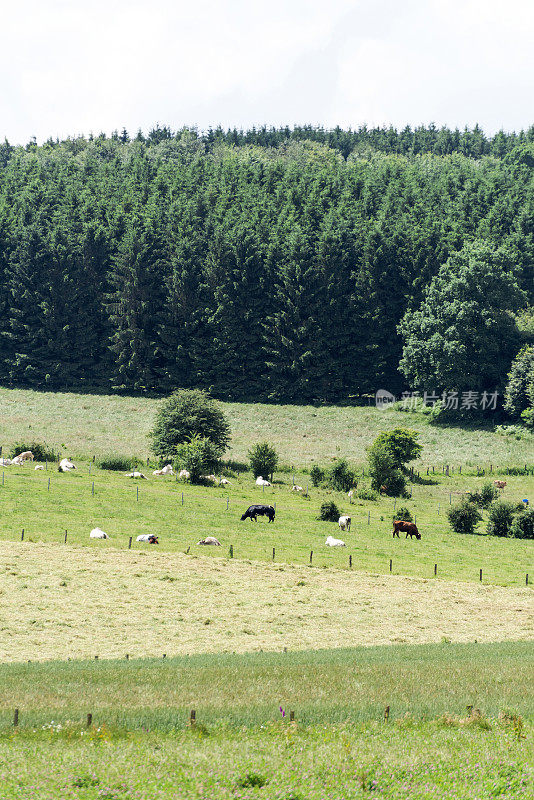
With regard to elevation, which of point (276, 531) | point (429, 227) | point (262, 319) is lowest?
point (276, 531)

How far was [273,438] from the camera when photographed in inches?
3984

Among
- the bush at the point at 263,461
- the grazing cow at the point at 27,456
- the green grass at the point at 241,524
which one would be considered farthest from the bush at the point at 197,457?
the grazing cow at the point at 27,456

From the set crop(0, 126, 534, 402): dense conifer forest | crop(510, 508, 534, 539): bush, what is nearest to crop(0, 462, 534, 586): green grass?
crop(510, 508, 534, 539): bush

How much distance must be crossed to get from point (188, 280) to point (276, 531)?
8005 centimetres

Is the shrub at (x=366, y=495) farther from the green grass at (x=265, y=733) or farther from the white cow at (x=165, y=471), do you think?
the green grass at (x=265, y=733)

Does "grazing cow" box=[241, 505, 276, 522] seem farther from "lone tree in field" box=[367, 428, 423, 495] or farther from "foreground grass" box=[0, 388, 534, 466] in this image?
"foreground grass" box=[0, 388, 534, 466]

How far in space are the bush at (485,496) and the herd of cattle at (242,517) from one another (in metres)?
8.47

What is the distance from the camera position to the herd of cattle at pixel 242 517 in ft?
161

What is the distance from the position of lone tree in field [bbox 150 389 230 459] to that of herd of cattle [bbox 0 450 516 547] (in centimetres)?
268

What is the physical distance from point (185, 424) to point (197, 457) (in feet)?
30.2

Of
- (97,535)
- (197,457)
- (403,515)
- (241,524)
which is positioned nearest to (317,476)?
(197,457)

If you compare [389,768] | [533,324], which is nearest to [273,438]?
[533,324]

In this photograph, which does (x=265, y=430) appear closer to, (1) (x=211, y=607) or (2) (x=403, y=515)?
(2) (x=403, y=515)

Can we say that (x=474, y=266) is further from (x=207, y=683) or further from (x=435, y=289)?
(x=207, y=683)
